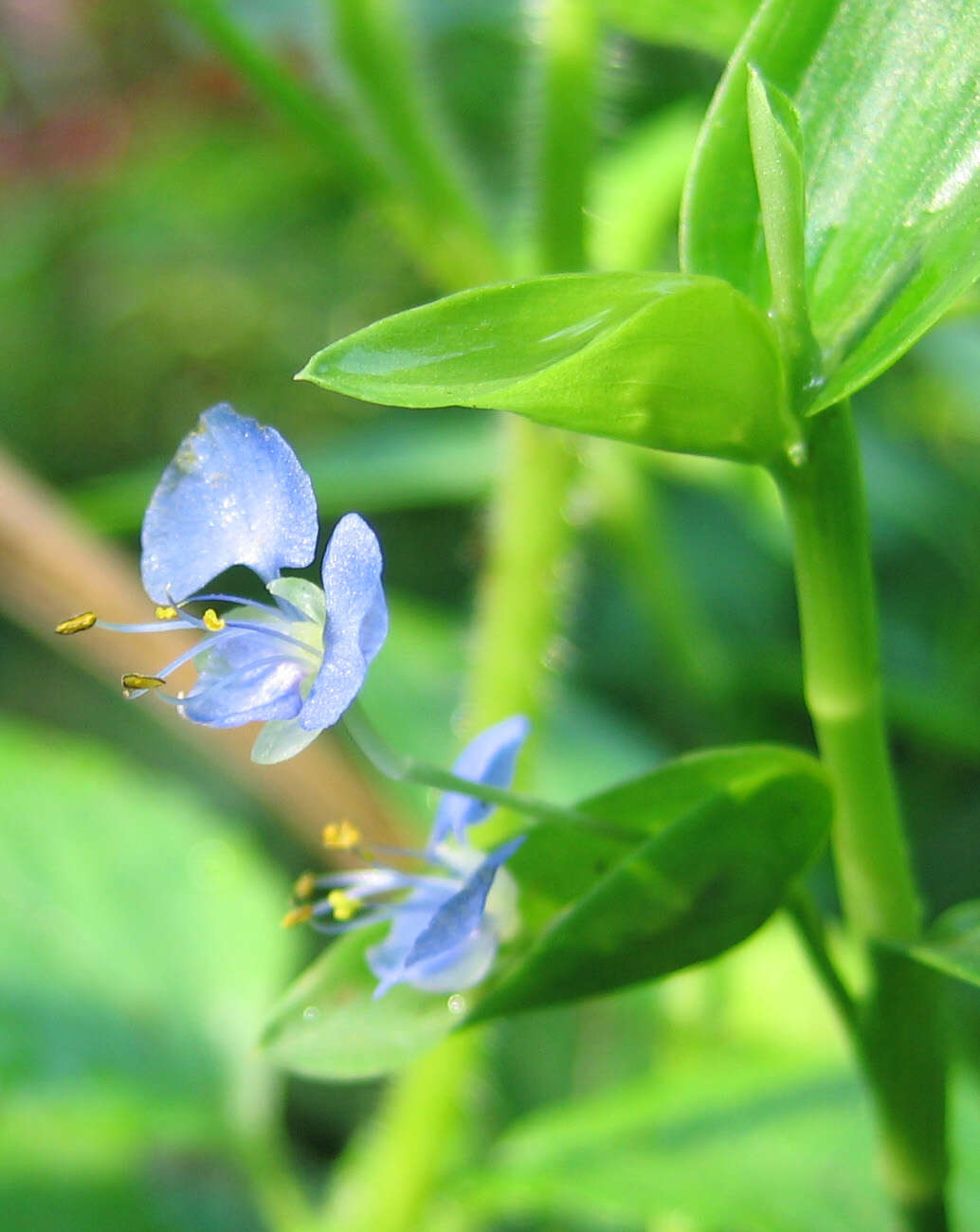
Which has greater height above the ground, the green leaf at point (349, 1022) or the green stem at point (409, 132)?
the green stem at point (409, 132)

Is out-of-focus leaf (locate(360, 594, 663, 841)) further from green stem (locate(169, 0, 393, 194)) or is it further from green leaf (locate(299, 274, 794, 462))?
green leaf (locate(299, 274, 794, 462))

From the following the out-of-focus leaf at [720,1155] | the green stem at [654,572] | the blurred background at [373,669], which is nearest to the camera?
the out-of-focus leaf at [720,1155]

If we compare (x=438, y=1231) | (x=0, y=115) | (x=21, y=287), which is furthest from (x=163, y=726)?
(x=0, y=115)

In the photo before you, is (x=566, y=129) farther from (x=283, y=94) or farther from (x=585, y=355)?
(x=585, y=355)

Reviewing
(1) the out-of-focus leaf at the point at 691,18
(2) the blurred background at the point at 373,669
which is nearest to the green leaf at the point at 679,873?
(2) the blurred background at the point at 373,669

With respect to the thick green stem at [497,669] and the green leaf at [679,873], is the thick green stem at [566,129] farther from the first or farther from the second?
the green leaf at [679,873]

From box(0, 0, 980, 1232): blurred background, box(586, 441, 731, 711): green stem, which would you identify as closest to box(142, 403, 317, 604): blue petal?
box(0, 0, 980, 1232): blurred background
